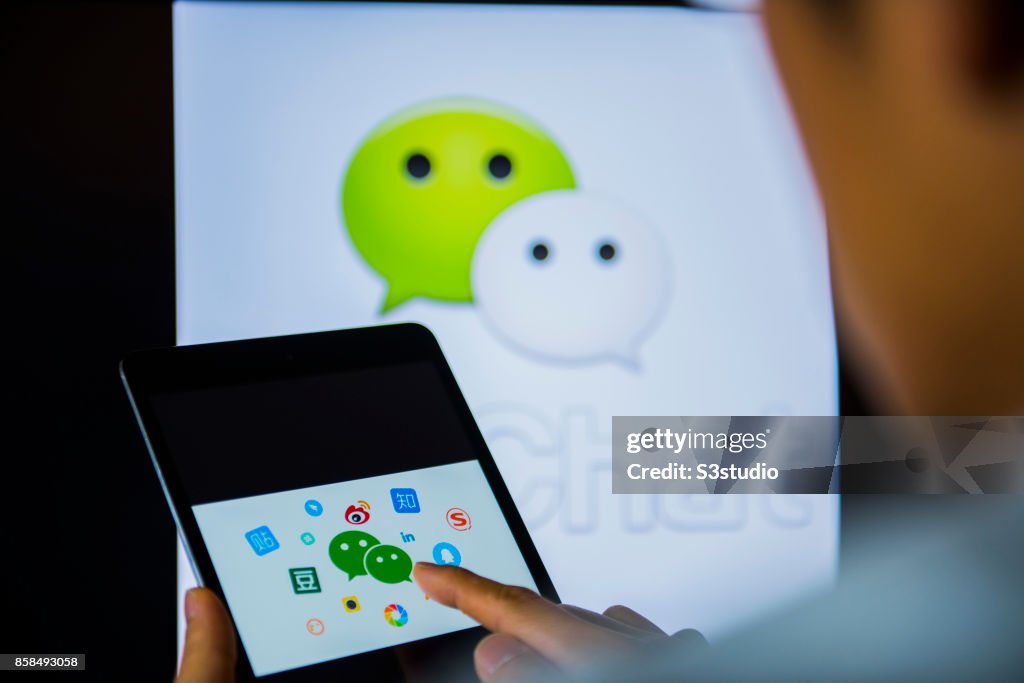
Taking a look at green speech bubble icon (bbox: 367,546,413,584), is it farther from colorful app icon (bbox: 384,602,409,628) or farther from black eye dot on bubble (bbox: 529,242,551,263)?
black eye dot on bubble (bbox: 529,242,551,263)

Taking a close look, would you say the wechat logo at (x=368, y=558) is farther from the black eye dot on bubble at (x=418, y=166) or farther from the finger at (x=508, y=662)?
the black eye dot on bubble at (x=418, y=166)

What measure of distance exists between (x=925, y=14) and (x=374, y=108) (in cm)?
129

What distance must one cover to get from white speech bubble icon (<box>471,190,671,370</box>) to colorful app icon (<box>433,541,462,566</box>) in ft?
2.52

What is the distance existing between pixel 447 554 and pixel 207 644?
22 centimetres

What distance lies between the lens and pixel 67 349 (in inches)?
56.9

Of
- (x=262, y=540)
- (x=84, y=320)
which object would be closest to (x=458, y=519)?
(x=262, y=540)

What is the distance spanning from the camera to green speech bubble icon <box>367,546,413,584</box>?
0.68m

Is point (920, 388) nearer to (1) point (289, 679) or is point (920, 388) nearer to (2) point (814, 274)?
(1) point (289, 679)

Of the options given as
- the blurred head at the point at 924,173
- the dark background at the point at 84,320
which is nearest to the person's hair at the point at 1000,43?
the blurred head at the point at 924,173

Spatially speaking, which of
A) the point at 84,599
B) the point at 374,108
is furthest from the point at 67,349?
the point at 374,108

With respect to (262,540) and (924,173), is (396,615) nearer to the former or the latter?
(262,540)

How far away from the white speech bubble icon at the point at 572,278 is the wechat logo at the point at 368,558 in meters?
0.78

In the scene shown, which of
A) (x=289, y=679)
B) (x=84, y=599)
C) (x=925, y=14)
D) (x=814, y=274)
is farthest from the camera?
(x=814, y=274)

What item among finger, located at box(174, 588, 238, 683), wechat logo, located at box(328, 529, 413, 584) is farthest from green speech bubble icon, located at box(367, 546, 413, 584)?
finger, located at box(174, 588, 238, 683)
